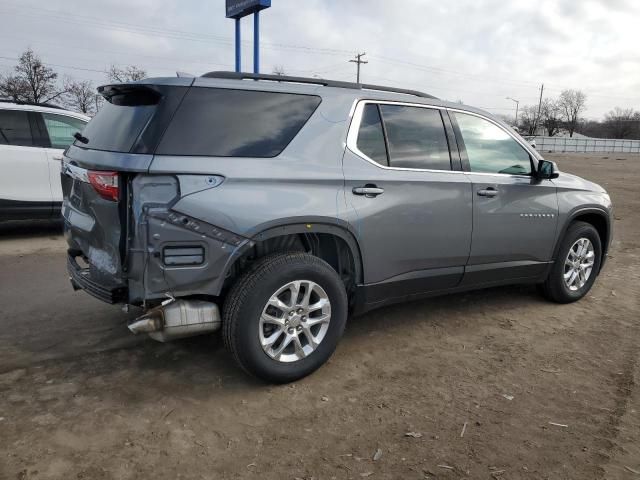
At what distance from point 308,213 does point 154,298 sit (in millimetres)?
1011

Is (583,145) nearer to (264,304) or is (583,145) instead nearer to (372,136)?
(372,136)

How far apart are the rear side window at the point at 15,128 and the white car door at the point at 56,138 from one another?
229 millimetres

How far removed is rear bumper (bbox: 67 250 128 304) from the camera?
10.1ft

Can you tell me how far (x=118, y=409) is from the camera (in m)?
3.00

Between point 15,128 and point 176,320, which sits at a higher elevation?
point 15,128

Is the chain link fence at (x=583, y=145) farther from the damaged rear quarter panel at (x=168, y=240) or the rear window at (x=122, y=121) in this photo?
the damaged rear quarter panel at (x=168, y=240)

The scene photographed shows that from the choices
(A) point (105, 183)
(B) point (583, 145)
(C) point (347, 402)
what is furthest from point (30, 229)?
(B) point (583, 145)

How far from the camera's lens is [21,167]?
23.1ft

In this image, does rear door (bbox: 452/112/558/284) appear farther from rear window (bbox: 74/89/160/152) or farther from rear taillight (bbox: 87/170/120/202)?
rear taillight (bbox: 87/170/120/202)

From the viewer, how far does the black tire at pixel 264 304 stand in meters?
3.05

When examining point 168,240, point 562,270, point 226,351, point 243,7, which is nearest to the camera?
point 168,240

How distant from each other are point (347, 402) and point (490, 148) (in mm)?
2402

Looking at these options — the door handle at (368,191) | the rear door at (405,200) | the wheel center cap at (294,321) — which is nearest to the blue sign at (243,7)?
the rear door at (405,200)

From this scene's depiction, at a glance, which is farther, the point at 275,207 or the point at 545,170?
the point at 545,170
